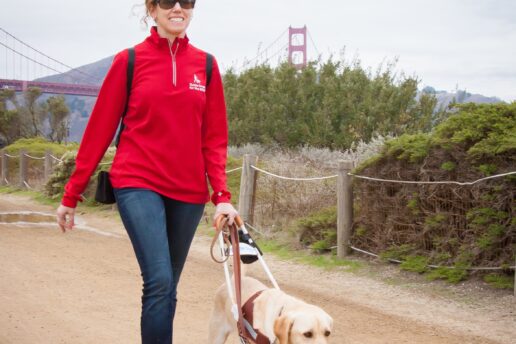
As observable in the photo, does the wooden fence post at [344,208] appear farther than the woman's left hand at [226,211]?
Yes

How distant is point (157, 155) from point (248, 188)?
26.8 feet

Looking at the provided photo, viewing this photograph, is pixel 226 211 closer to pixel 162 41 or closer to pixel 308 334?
pixel 308 334

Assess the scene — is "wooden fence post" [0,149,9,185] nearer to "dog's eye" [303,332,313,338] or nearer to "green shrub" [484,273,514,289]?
"green shrub" [484,273,514,289]

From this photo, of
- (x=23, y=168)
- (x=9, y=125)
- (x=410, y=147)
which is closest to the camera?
(x=410, y=147)

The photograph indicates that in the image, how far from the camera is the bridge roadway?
162 feet

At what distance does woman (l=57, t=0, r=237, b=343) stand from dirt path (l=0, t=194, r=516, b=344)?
2185mm

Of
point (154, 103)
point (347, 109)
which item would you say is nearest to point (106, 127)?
point (154, 103)

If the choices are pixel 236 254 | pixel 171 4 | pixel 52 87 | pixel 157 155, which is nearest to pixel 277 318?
pixel 236 254

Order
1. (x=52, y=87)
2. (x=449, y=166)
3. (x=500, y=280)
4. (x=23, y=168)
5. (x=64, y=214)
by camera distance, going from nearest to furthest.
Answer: (x=64, y=214)
(x=500, y=280)
(x=449, y=166)
(x=23, y=168)
(x=52, y=87)

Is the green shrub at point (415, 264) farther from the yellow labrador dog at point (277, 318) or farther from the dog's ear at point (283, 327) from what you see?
the dog's ear at point (283, 327)

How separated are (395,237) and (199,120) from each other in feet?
17.9

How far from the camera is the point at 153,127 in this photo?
3.54 metres

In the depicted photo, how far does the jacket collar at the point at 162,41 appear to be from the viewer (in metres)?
3.69

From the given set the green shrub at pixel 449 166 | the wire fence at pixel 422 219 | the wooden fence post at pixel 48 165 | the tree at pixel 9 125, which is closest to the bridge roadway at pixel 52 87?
the tree at pixel 9 125
